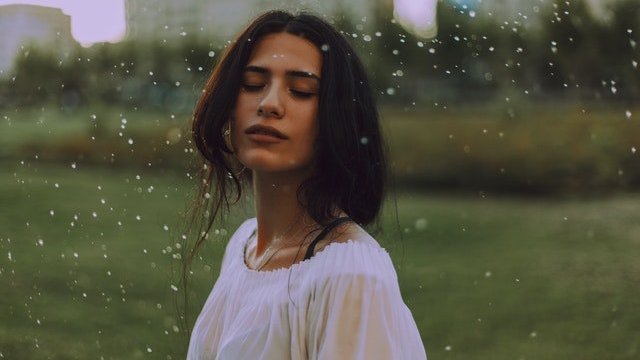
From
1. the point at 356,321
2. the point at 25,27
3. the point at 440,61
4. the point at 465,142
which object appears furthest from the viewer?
the point at 465,142

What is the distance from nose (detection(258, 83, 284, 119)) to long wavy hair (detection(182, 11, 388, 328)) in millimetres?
36

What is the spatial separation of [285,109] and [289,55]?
0.16ft

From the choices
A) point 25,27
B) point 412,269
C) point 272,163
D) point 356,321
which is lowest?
point 412,269

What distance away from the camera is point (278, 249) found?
917 mm

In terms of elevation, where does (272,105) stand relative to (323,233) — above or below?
above

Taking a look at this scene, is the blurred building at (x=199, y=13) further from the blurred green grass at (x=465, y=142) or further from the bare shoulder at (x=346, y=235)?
the bare shoulder at (x=346, y=235)

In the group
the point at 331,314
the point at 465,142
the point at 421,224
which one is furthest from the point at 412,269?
the point at 331,314

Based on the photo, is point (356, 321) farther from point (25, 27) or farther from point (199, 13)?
point (25, 27)

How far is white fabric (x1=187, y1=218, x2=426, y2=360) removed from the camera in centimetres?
77

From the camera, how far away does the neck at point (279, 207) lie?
0.90m

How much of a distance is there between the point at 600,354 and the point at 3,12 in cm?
291

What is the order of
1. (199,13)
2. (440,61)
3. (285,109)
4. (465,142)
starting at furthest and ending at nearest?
(465,142) < (440,61) < (199,13) < (285,109)

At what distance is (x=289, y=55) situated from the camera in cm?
89

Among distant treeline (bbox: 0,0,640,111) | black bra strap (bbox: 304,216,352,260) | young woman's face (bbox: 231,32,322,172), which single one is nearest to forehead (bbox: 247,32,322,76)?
young woman's face (bbox: 231,32,322,172)
